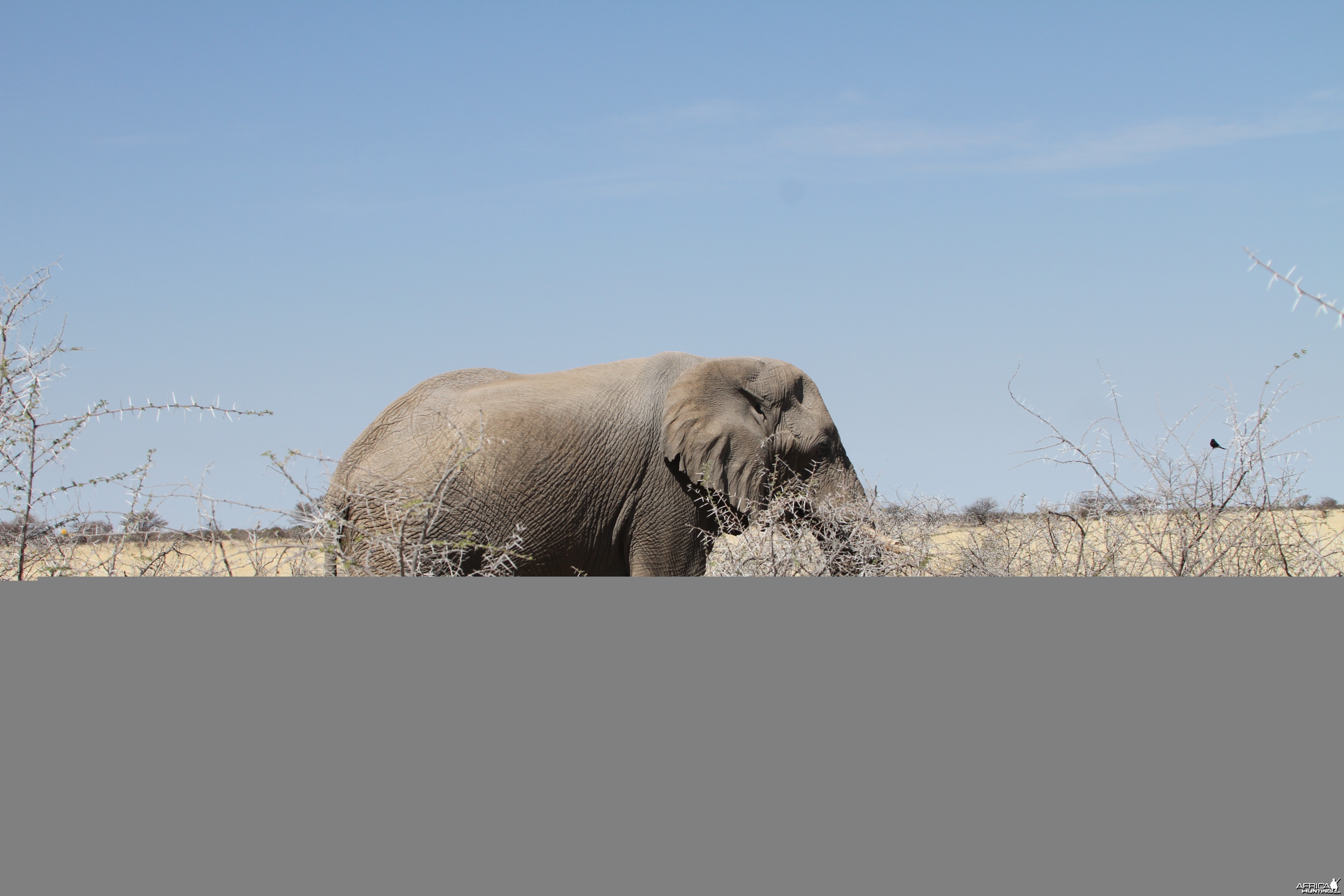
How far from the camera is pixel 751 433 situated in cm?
923

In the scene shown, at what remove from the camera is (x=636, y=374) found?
9164 mm

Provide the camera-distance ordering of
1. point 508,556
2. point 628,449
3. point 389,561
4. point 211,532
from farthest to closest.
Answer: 1. point 628,449
2. point 389,561
3. point 508,556
4. point 211,532

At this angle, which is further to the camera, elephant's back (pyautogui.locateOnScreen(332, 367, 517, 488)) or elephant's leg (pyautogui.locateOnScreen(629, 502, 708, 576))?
elephant's leg (pyautogui.locateOnScreen(629, 502, 708, 576))

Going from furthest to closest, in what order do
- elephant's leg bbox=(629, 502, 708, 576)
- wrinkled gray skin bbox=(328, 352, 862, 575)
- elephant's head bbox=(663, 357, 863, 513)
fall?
1. elephant's head bbox=(663, 357, 863, 513)
2. elephant's leg bbox=(629, 502, 708, 576)
3. wrinkled gray skin bbox=(328, 352, 862, 575)

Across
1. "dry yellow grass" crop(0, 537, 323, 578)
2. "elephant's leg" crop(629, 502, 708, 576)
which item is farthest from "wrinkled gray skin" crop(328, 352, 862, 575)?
"dry yellow grass" crop(0, 537, 323, 578)

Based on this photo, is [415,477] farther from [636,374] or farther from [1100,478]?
[1100,478]

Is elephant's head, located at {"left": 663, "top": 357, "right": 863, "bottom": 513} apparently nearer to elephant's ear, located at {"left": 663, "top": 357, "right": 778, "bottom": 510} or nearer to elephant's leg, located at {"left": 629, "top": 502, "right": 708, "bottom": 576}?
elephant's ear, located at {"left": 663, "top": 357, "right": 778, "bottom": 510}

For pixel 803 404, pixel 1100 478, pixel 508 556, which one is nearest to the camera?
pixel 1100 478

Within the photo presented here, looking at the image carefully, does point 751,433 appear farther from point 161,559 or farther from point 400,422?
point 161,559

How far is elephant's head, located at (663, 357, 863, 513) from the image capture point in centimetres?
888

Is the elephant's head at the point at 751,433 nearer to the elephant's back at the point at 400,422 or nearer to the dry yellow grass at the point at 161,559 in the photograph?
the elephant's back at the point at 400,422

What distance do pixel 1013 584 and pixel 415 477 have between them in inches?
279

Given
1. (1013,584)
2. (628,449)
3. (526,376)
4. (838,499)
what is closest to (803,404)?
(838,499)

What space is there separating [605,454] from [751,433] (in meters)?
1.36
